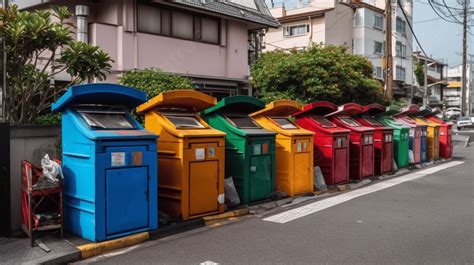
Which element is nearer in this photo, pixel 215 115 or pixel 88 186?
pixel 88 186

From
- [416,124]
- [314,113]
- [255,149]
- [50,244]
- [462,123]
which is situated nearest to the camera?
[50,244]

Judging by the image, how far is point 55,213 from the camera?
5.93 m

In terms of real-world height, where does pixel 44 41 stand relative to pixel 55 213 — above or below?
above

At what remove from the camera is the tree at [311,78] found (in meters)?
16.0

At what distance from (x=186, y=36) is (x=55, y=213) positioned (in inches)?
476

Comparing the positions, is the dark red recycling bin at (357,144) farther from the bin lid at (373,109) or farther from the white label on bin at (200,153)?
the white label on bin at (200,153)

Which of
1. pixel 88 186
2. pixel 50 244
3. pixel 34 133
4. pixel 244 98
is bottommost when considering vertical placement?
pixel 50 244

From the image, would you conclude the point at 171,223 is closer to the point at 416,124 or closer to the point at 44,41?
the point at 44,41

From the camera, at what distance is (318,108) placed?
1066cm

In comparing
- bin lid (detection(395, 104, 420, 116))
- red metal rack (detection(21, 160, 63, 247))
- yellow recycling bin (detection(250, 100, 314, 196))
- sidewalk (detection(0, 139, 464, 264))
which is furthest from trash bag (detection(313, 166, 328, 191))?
bin lid (detection(395, 104, 420, 116))

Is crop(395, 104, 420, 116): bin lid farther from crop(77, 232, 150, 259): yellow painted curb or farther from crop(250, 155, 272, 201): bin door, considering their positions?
crop(77, 232, 150, 259): yellow painted curb

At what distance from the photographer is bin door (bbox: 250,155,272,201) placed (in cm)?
801

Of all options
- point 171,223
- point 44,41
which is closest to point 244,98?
point 171,223

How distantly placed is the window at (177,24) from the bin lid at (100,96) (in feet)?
31.5
